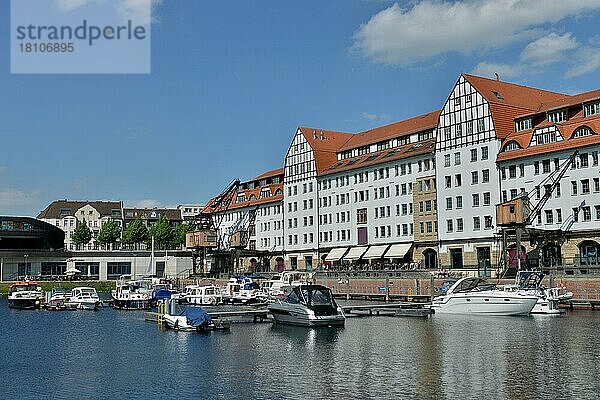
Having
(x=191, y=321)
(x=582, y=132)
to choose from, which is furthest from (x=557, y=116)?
(x=191, y=321)

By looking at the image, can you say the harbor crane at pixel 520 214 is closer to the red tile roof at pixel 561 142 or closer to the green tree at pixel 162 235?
the red tile roof at pixel 561 142

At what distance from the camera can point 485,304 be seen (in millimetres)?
63094

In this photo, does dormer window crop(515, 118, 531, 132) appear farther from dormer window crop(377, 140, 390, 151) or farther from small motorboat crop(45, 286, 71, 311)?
small motorboat crop(45, 286, 71, 311)

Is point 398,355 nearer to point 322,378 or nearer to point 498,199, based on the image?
point 322,378

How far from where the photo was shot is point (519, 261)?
73.1 meters

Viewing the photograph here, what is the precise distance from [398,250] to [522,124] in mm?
21722

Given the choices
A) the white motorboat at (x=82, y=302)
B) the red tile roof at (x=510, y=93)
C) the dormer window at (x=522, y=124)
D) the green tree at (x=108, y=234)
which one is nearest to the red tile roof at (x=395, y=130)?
the red tile roof at (x=510, y=93)

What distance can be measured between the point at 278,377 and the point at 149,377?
5807mm

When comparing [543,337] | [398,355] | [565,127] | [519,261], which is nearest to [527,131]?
[565,127]

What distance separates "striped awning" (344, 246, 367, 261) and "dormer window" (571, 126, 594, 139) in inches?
1313

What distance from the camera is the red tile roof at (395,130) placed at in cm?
10147

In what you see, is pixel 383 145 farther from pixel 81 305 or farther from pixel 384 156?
pixel 81 305

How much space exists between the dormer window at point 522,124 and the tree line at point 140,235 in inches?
3143

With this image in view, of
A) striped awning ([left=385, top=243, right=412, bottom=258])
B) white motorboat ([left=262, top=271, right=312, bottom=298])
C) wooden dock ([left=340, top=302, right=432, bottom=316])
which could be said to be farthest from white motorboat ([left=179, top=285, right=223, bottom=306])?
wooden dock ([left=340, top=302, right=432, bottom=316])
